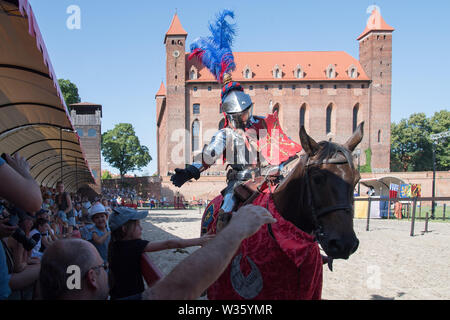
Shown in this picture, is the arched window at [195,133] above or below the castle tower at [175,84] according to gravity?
below

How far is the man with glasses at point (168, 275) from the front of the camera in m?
1.17

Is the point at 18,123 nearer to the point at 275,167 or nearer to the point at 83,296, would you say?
the point at 275,167

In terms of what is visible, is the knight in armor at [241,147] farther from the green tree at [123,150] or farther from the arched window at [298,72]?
the green tree at [123,150]

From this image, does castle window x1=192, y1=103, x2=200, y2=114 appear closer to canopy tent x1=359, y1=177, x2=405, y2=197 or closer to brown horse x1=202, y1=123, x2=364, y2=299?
canopy tent x1=359, y1=177, x2=405, y2=197

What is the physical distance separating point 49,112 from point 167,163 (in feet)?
158

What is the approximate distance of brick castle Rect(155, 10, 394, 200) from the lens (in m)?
55.1

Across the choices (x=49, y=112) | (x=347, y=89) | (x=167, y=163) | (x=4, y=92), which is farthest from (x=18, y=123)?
(x=347, y=89)

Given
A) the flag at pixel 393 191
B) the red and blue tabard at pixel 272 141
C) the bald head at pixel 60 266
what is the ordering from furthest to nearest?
the flag at pixel 393 191 < the red and blue tabard at pixel 272 141 < the bald head at pixel 60 266

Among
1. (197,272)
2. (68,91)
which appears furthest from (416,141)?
(197,272)

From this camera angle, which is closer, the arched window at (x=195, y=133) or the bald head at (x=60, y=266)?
the bald head at (x=60, y=266)

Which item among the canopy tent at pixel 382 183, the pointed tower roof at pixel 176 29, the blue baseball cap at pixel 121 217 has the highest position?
the pointed tower roof at pixel 176 29

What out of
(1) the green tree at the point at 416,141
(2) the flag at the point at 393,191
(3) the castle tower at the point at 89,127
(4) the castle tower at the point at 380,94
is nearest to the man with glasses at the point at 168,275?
(2) the flag at the point at 393,191

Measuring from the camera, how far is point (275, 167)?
11.3ft

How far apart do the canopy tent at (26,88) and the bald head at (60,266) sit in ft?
6.31
